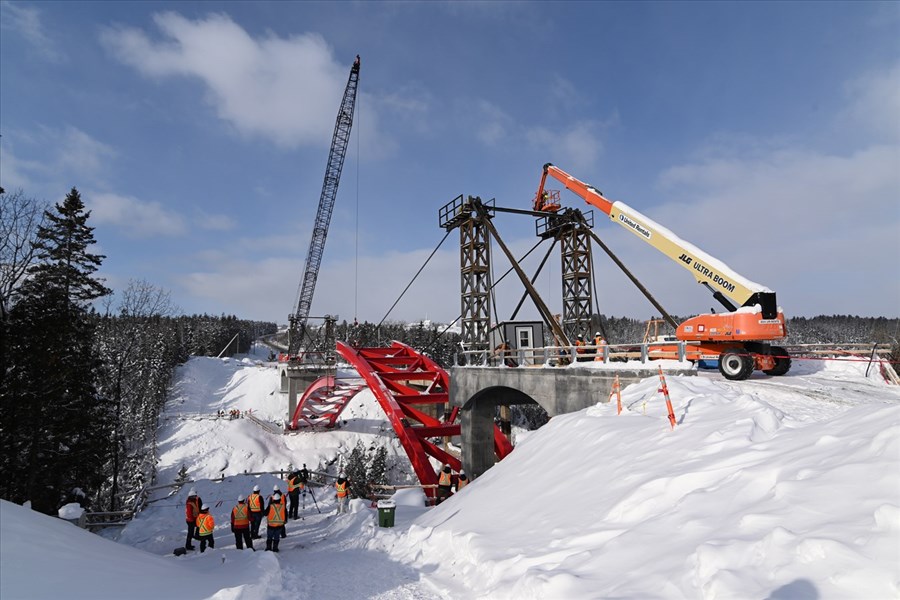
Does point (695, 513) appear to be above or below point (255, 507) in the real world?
above

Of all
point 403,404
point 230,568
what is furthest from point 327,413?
point 230,568

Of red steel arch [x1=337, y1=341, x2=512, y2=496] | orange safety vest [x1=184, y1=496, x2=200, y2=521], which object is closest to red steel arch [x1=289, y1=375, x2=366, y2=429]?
red steel arch [x1=337, y1=341, x2=512, y2=496]

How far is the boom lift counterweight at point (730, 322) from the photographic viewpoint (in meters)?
11.6

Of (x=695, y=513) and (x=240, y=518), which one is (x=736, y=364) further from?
(x=240, y=518)

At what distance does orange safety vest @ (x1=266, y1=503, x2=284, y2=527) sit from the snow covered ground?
2.51 feet

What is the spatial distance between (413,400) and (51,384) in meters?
15.4

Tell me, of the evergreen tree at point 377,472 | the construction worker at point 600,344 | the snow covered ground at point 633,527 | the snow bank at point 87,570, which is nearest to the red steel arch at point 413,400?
the construction worker at point 600,344

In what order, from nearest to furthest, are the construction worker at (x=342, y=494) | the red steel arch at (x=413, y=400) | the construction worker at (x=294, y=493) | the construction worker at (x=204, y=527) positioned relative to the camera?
the construction worker at (x=204, y=527) → the construction worker at (x=342, y=494) → the construction worker at (x=294, y=493) → the red steel arch at (x=413, y=400)

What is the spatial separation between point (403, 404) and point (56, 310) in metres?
16.3

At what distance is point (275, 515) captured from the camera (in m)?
11.2

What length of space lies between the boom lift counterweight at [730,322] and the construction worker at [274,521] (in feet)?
37.7

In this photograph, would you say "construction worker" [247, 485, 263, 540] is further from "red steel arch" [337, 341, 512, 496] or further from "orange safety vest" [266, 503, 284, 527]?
"red steel arch" [337, 341, 512, 496]

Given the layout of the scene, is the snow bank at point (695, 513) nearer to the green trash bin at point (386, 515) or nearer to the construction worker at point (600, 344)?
the green trash bin at point (386, 515)

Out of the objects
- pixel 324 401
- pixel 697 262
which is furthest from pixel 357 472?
pixel 697 262
